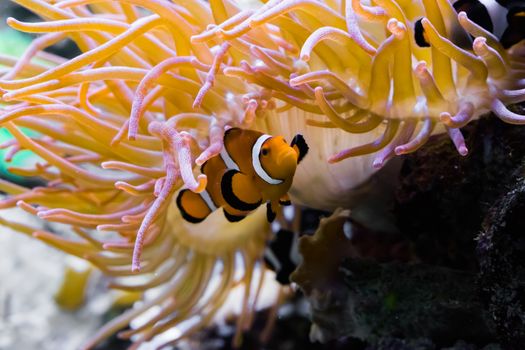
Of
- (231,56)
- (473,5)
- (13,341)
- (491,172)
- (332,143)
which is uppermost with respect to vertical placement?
(231,56)

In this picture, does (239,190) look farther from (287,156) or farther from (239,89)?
(239,89)

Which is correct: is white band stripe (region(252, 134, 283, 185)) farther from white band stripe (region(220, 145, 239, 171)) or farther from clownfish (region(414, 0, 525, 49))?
clownfish (region(414, 0, 525, 49))

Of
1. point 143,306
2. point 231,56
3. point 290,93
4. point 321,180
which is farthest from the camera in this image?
point 143,306

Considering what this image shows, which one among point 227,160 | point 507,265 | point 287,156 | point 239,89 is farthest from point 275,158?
point 507,265

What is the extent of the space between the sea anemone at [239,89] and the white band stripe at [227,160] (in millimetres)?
40

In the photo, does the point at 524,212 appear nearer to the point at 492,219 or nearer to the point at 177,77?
the point at 492,219

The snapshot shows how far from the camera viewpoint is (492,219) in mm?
944

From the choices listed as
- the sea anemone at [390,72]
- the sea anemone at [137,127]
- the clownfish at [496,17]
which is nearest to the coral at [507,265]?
the sea anemone at [390,72]

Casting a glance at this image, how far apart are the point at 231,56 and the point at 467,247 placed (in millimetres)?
689

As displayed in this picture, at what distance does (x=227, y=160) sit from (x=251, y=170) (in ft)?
0.21

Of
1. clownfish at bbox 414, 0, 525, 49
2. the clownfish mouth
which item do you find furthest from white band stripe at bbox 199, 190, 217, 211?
clownfish at bbox 414, 0, 525, 49

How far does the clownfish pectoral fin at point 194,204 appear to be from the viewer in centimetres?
119

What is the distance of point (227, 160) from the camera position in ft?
3.59

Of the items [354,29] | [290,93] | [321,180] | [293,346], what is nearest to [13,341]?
[293,346]
